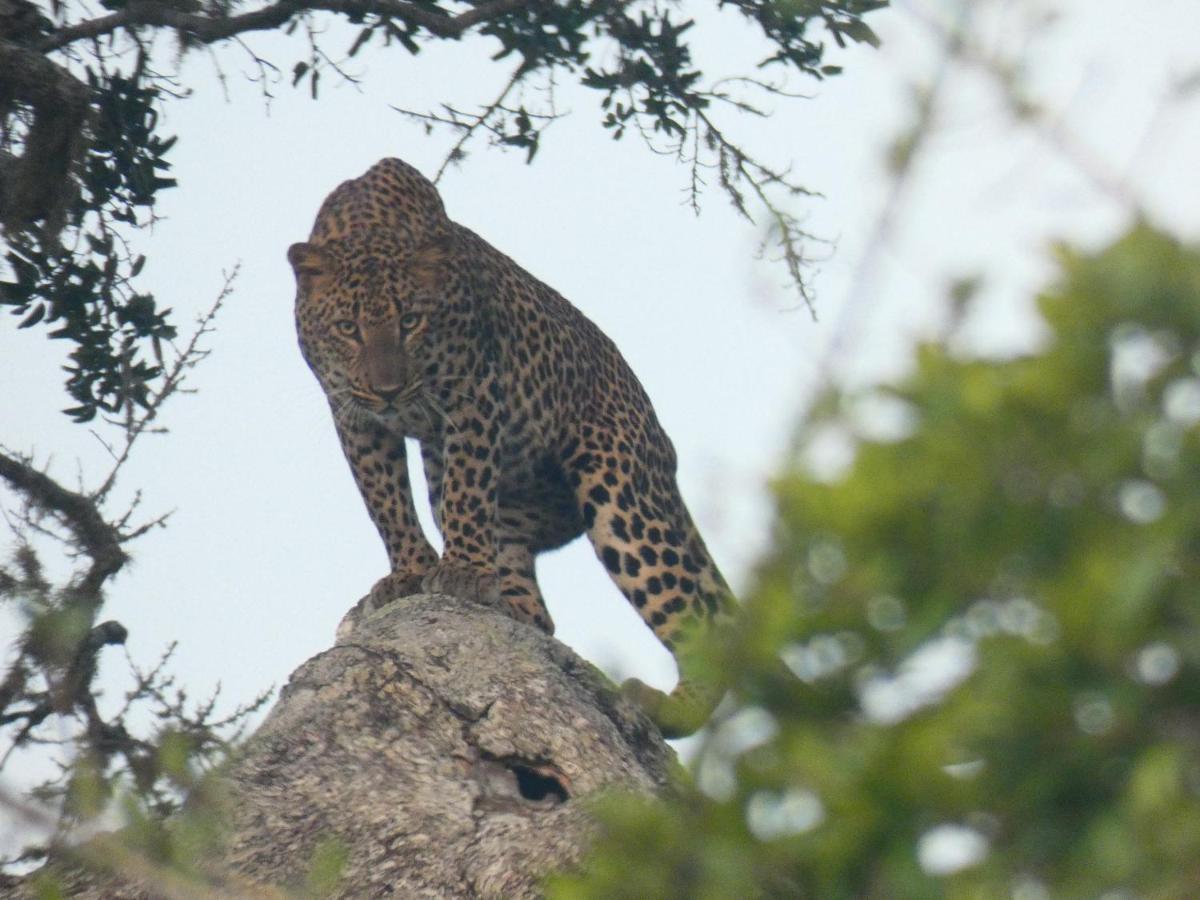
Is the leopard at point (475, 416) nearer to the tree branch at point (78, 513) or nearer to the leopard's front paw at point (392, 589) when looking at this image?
the leopard's front paw at point (392, 589)

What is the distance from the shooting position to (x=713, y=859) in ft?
7.69

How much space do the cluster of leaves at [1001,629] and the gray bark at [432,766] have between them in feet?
9.58

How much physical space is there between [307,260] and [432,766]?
3.73 meters

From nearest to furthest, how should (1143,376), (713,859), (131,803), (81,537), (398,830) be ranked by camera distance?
(1143,376)
(713,859)
(131,803)
(398,830)
(81,537)

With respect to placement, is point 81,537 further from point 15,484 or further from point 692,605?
point 692,605

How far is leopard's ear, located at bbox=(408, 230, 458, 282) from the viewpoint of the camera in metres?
8.99

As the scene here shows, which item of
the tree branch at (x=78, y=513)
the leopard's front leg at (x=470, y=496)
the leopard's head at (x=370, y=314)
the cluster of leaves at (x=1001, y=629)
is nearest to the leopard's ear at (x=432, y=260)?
the leopard's head at (x=370, y=314)

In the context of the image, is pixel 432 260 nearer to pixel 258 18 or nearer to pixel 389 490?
pixel 389 490

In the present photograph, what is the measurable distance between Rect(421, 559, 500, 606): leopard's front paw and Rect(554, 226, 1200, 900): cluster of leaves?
5899 millimetres

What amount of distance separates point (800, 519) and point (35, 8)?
5629 mm

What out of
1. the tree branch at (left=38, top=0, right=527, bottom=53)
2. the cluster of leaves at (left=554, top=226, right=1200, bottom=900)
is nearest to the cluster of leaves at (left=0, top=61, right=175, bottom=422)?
the tree branch at (left=38, top=0, right=527, bottom=53)

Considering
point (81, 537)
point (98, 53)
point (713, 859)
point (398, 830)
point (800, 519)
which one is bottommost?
point (713, 859)

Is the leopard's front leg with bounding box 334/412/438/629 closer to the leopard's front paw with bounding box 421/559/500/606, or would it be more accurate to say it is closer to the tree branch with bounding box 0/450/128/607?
the leopard's front paw with bounding box 421/559/500/606

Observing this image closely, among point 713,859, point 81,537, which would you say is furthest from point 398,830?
point 713,859
